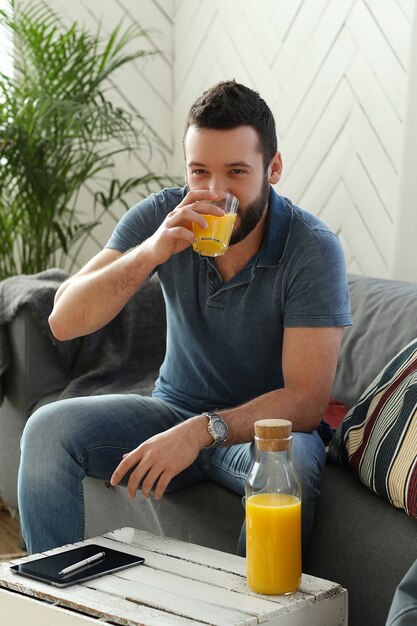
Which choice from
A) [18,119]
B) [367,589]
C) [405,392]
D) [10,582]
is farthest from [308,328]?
[18,119]

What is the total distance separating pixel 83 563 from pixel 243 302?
0.76 meters

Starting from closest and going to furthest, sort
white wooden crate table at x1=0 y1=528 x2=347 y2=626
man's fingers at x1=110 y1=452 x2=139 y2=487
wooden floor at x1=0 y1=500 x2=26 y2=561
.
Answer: white wooden crate table at x1=0 y1=528 x2=347 y2=626, man's fingers at x1=110 y1=452 x2=139 y2=487, wooden floor at x1=0 y1=500 x2=26 y2=561

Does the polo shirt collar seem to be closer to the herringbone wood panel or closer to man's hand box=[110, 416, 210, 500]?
man's hand box=[110, 416, 210, 500]

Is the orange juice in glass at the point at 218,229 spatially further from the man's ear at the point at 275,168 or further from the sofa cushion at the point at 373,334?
the sofa cushion at the point at 373,334

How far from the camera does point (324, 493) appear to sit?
6.56 ft

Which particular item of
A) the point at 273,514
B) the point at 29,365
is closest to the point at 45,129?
the point at 29,365

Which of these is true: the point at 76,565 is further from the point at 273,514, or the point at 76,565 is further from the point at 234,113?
the point at 234,113

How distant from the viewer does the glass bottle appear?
56.0 inches

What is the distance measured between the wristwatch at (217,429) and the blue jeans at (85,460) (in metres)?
0.13

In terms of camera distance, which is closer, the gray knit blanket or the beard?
the beard

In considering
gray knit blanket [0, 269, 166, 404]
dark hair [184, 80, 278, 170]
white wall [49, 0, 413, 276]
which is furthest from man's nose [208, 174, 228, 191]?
white wall [49, 0, 413, 276]

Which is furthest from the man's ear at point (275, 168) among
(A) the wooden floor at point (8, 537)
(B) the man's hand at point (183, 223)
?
(A) the wooden floor at point (8, 537)

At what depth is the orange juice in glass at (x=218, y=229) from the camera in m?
1.91

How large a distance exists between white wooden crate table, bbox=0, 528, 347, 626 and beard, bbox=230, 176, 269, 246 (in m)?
0.75
